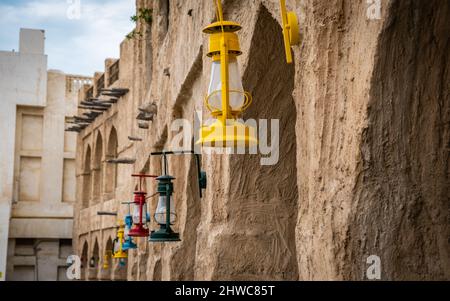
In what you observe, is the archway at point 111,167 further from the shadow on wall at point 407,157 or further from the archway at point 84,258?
the shadow on wall at point 407,157

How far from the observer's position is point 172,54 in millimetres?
11578

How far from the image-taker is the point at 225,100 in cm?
417

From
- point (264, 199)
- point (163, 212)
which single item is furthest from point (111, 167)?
point (163, 212)

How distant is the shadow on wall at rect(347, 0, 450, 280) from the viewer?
4.26 m

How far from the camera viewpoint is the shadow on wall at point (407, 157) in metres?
4.26

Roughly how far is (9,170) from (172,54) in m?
18.1

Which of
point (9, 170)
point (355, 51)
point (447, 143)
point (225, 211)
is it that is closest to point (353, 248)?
point (447, 143)

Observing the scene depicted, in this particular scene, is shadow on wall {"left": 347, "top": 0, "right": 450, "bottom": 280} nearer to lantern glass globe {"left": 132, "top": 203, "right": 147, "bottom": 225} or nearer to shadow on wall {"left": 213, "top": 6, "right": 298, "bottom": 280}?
shadow on wall {"left": 213, "top": 6, "right": 298, "bottom": 280}

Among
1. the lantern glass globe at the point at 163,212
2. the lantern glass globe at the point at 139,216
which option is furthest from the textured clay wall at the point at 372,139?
the lantern glass globe at the point at 139,216

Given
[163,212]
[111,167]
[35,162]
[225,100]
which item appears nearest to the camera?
[225,100]

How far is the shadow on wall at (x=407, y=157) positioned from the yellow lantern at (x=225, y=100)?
0.67 m

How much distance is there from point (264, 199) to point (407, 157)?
308 centimetres

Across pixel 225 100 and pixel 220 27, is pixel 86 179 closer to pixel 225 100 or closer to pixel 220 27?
pixel 220 27

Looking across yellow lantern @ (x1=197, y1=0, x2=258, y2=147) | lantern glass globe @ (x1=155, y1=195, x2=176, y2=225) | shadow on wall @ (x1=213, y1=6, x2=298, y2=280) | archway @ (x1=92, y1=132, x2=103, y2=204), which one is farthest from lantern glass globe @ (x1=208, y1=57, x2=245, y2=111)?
archway @ (x1=92, y1=132, x2=103, y2=204)
